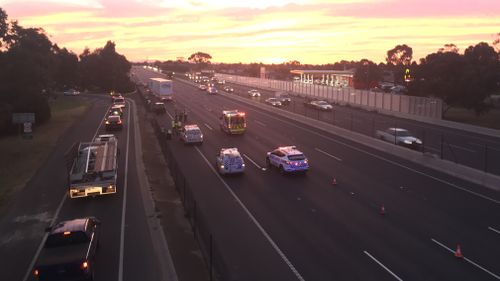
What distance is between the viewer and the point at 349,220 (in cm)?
2017

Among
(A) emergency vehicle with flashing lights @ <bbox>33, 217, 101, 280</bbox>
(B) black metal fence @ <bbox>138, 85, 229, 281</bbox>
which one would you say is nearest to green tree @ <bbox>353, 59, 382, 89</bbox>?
(B) black metal fence @ <bbox>138, 85, 229, 281</bbox>

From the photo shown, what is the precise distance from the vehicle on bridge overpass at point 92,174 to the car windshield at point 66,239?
844 cm

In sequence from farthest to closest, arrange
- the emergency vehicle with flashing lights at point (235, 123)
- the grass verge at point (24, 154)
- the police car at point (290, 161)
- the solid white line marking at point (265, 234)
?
1. the emergency vehicle with flashing lights at point (235, 123)
2. the grass verge at point (24, 154)
3. the police car at point (290, 161)
4. the solid white line marking at point (265, 234)

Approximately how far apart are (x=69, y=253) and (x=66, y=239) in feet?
2.30

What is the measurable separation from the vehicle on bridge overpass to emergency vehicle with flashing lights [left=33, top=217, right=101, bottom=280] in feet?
23.8

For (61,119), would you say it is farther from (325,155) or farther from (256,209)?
(256,209)

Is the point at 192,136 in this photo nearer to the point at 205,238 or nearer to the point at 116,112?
the point at 116,112

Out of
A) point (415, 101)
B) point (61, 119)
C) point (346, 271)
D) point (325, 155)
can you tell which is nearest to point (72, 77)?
point (61, 119)

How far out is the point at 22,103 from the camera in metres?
57.2

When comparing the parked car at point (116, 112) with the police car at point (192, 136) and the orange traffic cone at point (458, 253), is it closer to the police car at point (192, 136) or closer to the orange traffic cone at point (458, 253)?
the police car at point (192, 136)

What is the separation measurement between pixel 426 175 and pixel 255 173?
10565 millimetres

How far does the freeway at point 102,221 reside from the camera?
16.0 meters

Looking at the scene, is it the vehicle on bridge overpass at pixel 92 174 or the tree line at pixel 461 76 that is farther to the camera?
the tree line at pixel 461 76

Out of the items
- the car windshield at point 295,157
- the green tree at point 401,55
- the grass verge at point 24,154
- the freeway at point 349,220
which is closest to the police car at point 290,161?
the car windshield at point 295,157
